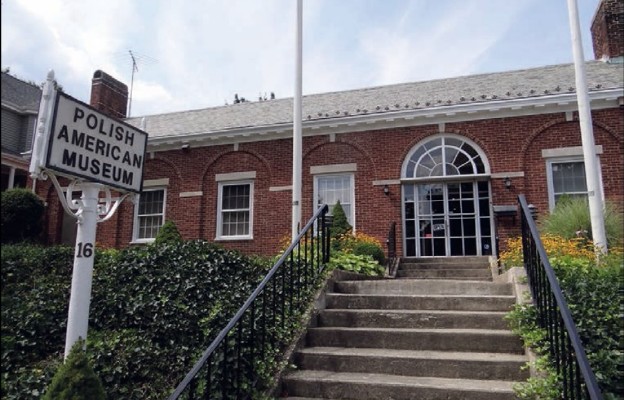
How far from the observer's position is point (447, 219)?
1255cm

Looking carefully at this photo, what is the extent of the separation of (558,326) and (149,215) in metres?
13.2

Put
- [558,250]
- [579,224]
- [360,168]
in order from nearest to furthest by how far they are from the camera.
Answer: [558,250] < [579,224] < [360,168]

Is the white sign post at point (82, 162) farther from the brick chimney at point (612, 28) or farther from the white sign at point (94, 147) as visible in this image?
the brick chimney at point (612, 28)

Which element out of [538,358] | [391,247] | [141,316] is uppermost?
[391,247]

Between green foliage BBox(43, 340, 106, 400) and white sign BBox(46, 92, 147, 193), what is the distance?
149 centimetres

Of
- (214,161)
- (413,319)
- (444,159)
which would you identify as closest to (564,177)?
(444,159)

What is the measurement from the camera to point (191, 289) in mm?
6223

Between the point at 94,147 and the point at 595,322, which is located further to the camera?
the point at 595,322

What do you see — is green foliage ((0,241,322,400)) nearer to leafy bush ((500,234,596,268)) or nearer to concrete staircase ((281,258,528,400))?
concrete staircase ((281,258,528,400))

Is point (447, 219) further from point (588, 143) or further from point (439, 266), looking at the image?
point (588, 143)

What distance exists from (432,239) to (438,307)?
7.13 meters

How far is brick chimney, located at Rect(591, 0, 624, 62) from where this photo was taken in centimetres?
1329

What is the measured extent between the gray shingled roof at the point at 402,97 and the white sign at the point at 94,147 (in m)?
9.12

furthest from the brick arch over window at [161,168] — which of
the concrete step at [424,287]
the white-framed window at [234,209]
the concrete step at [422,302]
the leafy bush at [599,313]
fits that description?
the leafy bush at [599,313]
